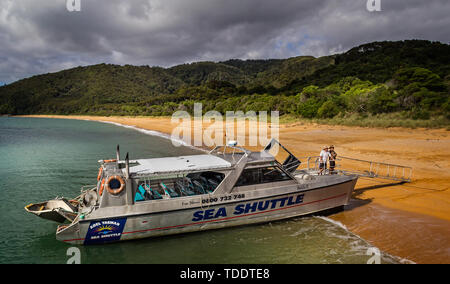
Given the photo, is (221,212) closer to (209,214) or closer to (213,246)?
(209,214)

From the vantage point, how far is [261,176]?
26.8 ft

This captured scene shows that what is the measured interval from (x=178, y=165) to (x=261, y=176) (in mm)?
2366

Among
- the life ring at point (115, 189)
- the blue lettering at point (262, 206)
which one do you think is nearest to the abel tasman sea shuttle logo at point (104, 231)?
the life ring at point (115, 189)

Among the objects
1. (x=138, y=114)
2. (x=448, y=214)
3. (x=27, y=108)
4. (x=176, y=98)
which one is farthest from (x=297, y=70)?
(x=27, y=108)

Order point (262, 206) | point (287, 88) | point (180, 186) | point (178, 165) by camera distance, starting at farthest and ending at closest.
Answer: point (287, 88) < point (180, 186) < point (262, 206) < point (178, 165)

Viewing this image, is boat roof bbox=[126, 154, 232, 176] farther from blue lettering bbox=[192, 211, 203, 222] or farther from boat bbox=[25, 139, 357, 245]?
blue lettering bbox=[192, 211, 203, 222]

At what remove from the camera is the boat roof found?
24.0 feet

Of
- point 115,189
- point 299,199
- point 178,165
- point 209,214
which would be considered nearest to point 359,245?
point 299,199

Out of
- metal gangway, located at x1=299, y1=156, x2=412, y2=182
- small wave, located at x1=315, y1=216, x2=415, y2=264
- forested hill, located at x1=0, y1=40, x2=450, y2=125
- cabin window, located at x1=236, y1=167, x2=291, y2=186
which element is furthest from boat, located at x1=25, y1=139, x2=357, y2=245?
forested hill, located at x1=0, y1=40, x2=450, y2=125

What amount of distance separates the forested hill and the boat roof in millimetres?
25840

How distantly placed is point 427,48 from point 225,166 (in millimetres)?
76359
